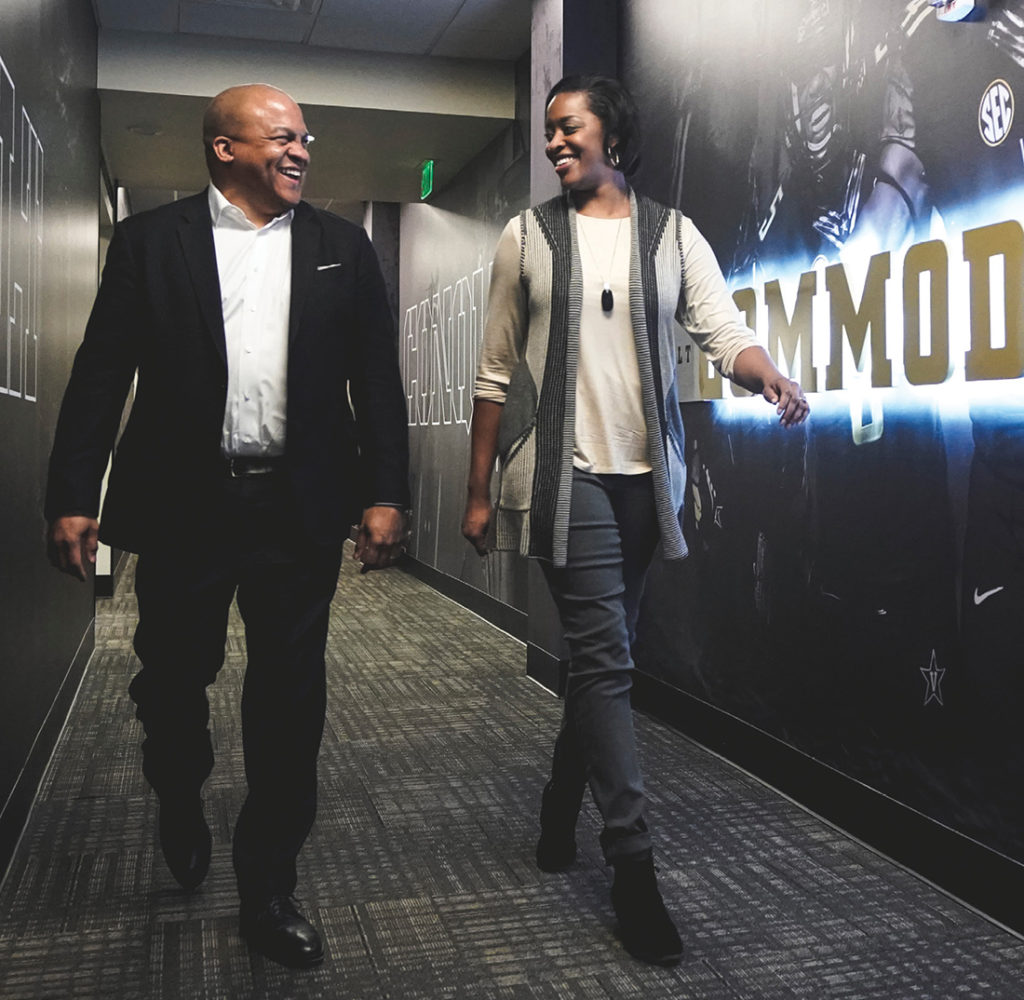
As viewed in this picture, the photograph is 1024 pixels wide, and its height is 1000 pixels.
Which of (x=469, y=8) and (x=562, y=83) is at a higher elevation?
(x=469, y=8)

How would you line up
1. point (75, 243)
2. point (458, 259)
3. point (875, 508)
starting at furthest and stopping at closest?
point (458, 259) < point (75, 243) < point (875, 508)

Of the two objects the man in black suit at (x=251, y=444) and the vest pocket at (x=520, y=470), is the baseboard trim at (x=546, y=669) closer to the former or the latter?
the vest pocket at (x=520, y=470)

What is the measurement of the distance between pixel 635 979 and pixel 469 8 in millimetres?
4336

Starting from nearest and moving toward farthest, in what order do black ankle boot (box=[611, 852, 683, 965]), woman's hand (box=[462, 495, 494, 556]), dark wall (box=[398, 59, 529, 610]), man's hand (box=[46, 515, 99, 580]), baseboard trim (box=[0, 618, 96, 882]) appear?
man's hand (box=[46, 515, 99, 580])
black ankle boot (box=[611, 852, 683, 965])
woman's hand (box=[462, 495, 494, 556])
baseboard trim (box=[0, 618, 96, 882])
dark wall (box=[398, 59, 529, 610])

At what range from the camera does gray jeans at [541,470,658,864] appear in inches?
82.0

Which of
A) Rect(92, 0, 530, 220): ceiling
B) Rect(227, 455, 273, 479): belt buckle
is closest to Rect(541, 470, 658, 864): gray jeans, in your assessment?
Rect(227, 455, 273, 479): belt buckle

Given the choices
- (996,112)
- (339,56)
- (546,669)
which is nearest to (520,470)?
(996,112)

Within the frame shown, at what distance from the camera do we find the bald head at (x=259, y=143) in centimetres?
193

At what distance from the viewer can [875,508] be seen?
2.62 metres

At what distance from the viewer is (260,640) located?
2020 mm

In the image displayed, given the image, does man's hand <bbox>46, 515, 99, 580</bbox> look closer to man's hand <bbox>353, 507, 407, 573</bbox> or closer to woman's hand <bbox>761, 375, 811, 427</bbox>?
man's hand <bbox>353, 507, 407, 573</bbox>

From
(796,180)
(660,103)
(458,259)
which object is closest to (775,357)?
(796,180)

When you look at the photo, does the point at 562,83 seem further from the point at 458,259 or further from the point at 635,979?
the point at 458,259

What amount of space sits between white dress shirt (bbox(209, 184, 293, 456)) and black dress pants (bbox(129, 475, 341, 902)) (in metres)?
0.08
